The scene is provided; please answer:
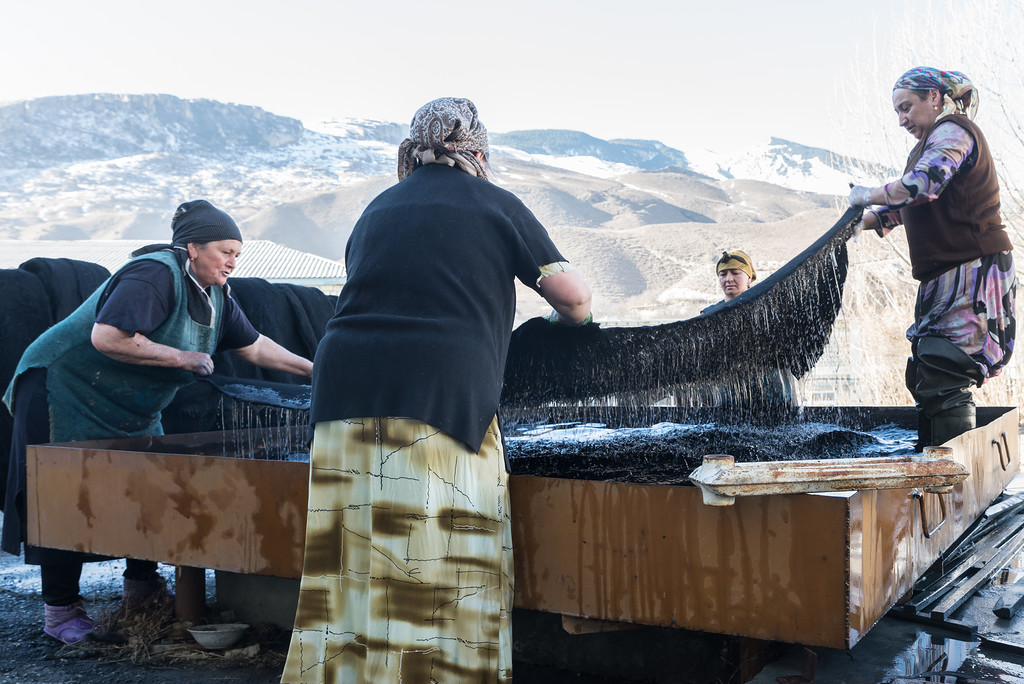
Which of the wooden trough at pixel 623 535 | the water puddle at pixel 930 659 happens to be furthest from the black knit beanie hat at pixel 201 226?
the water puddle at pixel 930 659

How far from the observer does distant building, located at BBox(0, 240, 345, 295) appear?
22484 mm

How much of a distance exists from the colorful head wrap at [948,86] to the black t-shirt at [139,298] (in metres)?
2.93

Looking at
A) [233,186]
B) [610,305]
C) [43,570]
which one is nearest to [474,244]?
[43,570]

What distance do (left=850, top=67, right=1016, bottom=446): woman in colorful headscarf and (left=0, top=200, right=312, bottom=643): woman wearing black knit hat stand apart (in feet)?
8.42

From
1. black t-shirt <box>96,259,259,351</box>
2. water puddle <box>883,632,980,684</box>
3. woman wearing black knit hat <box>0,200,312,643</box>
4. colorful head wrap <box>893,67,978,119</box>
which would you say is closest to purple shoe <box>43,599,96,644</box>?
woman wearing black knit hat <box>0,200,312,643</box>

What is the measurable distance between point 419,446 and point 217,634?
1583 millimetres

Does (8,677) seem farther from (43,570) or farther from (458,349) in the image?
(458,349)

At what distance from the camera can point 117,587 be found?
3.82m

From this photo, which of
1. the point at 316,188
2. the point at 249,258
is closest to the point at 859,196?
the point at 249,258

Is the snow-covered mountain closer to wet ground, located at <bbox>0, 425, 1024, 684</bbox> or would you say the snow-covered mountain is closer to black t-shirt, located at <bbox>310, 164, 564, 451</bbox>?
wet ground, located at <bbox>0, 425, 1024, 684</bbox>

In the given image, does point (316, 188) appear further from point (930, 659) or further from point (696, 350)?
point (930, 659)

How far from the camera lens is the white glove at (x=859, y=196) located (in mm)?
2996

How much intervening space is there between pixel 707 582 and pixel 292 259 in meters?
28.8

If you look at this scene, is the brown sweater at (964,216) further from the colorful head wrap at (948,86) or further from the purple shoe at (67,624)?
the purple shoe at (67,624)
